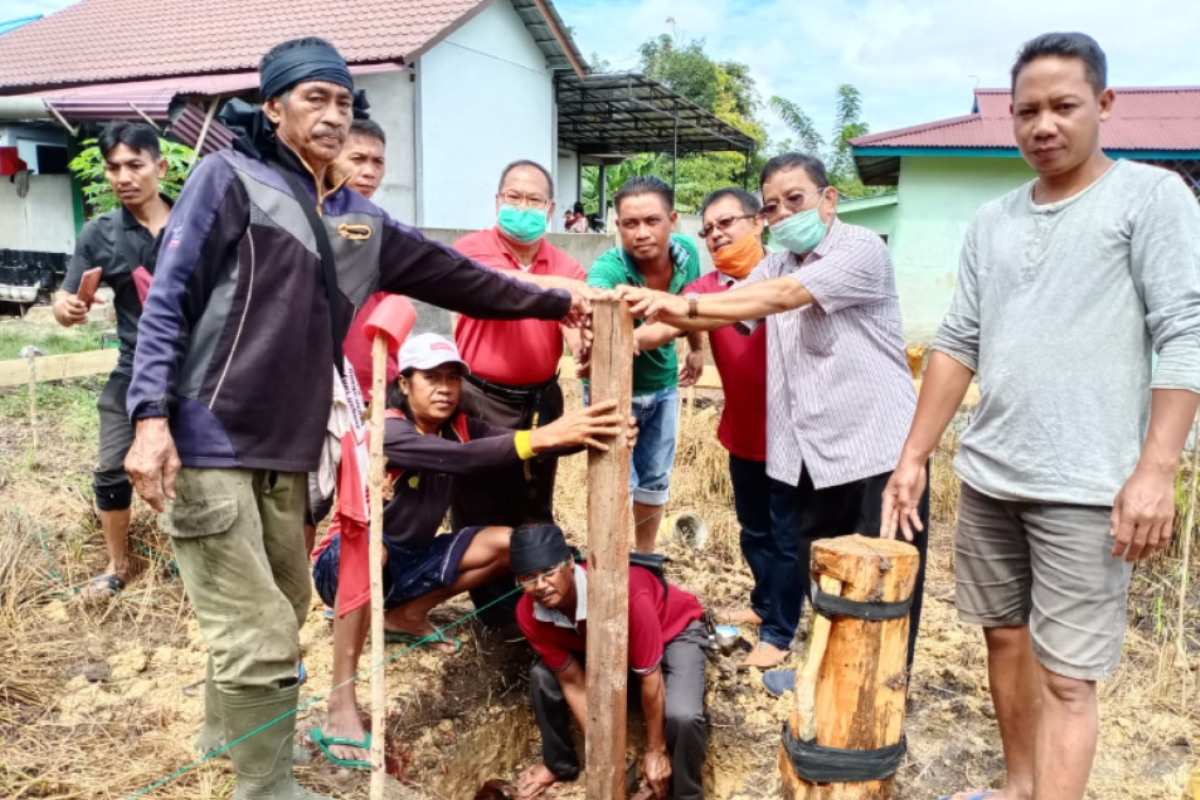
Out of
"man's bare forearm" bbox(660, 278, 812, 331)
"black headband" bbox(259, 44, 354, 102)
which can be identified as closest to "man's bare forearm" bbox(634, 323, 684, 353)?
"man's bare forearm" bbox(660, 278, 812, 331)

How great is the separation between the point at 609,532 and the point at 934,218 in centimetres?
1138

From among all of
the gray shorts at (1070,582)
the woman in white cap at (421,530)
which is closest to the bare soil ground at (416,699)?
the woman in white cap at (421,530)

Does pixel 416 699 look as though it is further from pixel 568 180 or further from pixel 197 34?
pixel 568 180

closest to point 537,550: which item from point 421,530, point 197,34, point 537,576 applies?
point 537,576

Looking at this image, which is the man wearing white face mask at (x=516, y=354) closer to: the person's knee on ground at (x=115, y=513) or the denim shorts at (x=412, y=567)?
the denim shorts at (x=412, y=567)

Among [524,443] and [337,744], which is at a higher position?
[524,443]

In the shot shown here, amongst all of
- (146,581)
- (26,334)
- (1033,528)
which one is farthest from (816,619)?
(26,334)

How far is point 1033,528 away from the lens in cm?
237

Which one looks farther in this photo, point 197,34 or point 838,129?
point 838,129

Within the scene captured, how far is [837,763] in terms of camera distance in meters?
A: 2.00

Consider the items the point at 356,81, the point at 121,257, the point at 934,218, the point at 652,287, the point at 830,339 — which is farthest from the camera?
the point at 934,218

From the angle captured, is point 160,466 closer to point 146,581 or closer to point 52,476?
point 146,581

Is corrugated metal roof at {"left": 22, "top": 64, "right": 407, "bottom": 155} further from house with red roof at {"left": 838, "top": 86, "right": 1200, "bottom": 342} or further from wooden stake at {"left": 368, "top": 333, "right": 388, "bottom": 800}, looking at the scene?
wooden stake at {"left": 368, "top": 333, "right": 388, "bottom": 800}

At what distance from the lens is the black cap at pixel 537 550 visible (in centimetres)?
313
